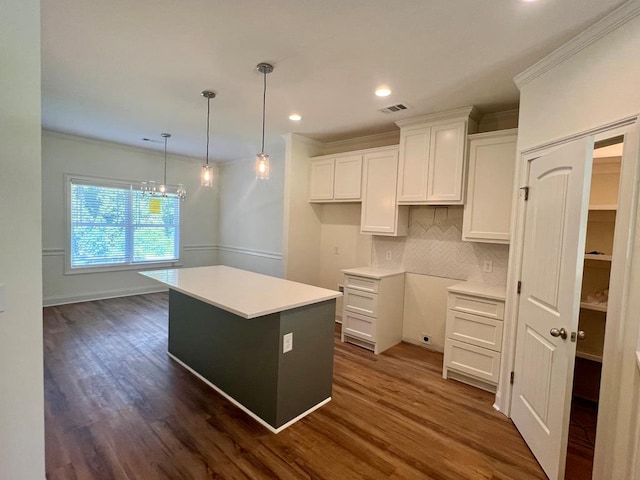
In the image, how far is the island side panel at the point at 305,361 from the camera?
219 cm

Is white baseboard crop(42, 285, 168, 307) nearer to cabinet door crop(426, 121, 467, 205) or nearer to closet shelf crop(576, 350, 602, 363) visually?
cabinet door crop(426, 121, 467, 205)

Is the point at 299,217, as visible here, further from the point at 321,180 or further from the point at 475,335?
the point at 475,335

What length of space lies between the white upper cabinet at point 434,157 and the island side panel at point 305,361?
1662 mm

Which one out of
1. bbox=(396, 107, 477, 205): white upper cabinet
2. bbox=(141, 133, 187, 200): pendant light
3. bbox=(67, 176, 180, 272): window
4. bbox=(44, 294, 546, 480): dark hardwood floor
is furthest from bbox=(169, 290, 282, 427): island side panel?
bbox=(67, 176, 180, 272): window

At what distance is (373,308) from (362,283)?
0.31 meters

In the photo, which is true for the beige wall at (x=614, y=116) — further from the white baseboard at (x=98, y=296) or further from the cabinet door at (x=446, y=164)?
the white baseboard at (x=98, y=296)

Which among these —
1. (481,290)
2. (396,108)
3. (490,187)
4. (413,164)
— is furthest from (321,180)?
(481,290)

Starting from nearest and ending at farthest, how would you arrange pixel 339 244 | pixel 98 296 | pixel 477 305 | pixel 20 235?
pixel 20 235
pixel 477 305
pixel 339 244
pixel 98 296

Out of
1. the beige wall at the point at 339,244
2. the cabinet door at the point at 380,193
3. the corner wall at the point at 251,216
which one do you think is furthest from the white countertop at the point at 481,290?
the corner wall at the point at 251,216

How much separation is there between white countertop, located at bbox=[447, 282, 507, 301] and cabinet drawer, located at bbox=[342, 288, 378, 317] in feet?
2.88

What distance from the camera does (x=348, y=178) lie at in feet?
13.2

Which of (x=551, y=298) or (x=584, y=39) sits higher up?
(x=584, y=39)

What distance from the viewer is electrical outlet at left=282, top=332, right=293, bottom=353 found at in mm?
2156

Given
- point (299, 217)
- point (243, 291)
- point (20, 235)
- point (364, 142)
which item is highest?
point (364, 142)
